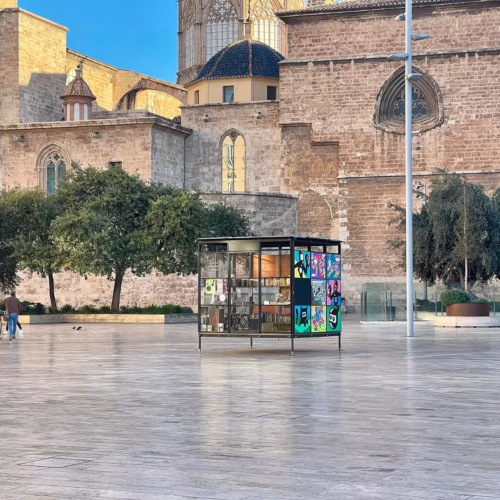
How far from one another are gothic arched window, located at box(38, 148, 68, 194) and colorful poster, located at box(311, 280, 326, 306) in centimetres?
3329

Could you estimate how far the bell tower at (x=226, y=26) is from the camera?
69.1 m

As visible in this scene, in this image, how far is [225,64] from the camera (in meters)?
54.7

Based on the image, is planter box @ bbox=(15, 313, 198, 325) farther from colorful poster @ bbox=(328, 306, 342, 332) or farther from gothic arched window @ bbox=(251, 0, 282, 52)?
gothic arched window @ bbox=(251, 0, 282, 52)

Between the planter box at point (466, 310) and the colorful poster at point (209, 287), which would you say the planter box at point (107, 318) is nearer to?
the planter box at point (466, 310)

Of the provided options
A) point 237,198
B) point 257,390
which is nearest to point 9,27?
point 237,198

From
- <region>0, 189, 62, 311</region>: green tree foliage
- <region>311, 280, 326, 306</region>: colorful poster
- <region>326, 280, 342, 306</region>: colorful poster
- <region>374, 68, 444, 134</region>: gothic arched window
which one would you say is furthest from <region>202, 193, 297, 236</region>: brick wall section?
<region>311, 280, 326, 306</region>: colorful poster

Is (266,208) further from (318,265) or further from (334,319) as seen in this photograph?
(318,265)

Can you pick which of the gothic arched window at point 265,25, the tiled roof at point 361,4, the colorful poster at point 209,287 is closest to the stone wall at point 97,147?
the tiled roof at point 361,4

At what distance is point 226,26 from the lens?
228 ft

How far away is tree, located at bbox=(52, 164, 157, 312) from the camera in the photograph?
36344mm

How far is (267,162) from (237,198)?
4859mm

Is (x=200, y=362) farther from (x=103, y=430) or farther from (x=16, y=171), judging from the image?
(x=16, y=171)

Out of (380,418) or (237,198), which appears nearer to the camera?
(380,418)

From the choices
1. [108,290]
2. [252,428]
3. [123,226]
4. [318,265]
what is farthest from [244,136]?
[252,428]
